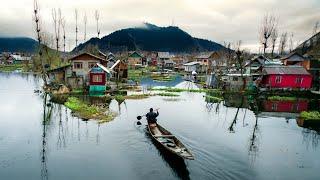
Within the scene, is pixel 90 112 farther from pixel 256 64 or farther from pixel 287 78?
pixel 256 64

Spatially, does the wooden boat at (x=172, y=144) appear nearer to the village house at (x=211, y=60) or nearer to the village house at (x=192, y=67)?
the village house at (x=192, y=67)

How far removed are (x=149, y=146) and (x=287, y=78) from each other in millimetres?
42431

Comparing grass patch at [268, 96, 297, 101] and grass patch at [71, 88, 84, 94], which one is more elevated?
grass patch at [71, 88, 84, 94]

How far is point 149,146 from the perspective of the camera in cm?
2400

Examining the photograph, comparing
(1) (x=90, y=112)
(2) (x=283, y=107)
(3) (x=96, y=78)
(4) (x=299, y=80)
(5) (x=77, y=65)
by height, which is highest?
(5) (x=77, y=65)

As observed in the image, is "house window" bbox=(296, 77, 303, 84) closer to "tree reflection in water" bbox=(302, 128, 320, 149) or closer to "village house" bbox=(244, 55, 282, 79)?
"village house" bbox=(244, 55, 282, 79)

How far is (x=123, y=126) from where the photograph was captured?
99.3 ft

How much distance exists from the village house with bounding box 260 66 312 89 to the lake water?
66.1 ft

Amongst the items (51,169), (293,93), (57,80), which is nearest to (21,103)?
(57,80)

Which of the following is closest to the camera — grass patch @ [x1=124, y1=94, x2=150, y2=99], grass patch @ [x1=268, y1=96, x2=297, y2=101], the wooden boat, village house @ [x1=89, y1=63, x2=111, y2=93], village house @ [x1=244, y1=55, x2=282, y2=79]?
the wooden boat

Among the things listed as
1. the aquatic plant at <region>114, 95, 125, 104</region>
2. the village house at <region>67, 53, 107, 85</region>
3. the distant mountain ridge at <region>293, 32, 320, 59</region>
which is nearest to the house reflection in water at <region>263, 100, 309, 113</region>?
the aquatic plant at <region>114, 95, 125, 104</region>

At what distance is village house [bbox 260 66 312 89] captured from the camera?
5825 centimetres

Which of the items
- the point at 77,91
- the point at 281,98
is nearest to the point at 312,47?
the point at 281,98

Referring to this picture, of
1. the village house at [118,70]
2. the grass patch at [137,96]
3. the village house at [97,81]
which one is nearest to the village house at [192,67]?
the village house at [118,70]
